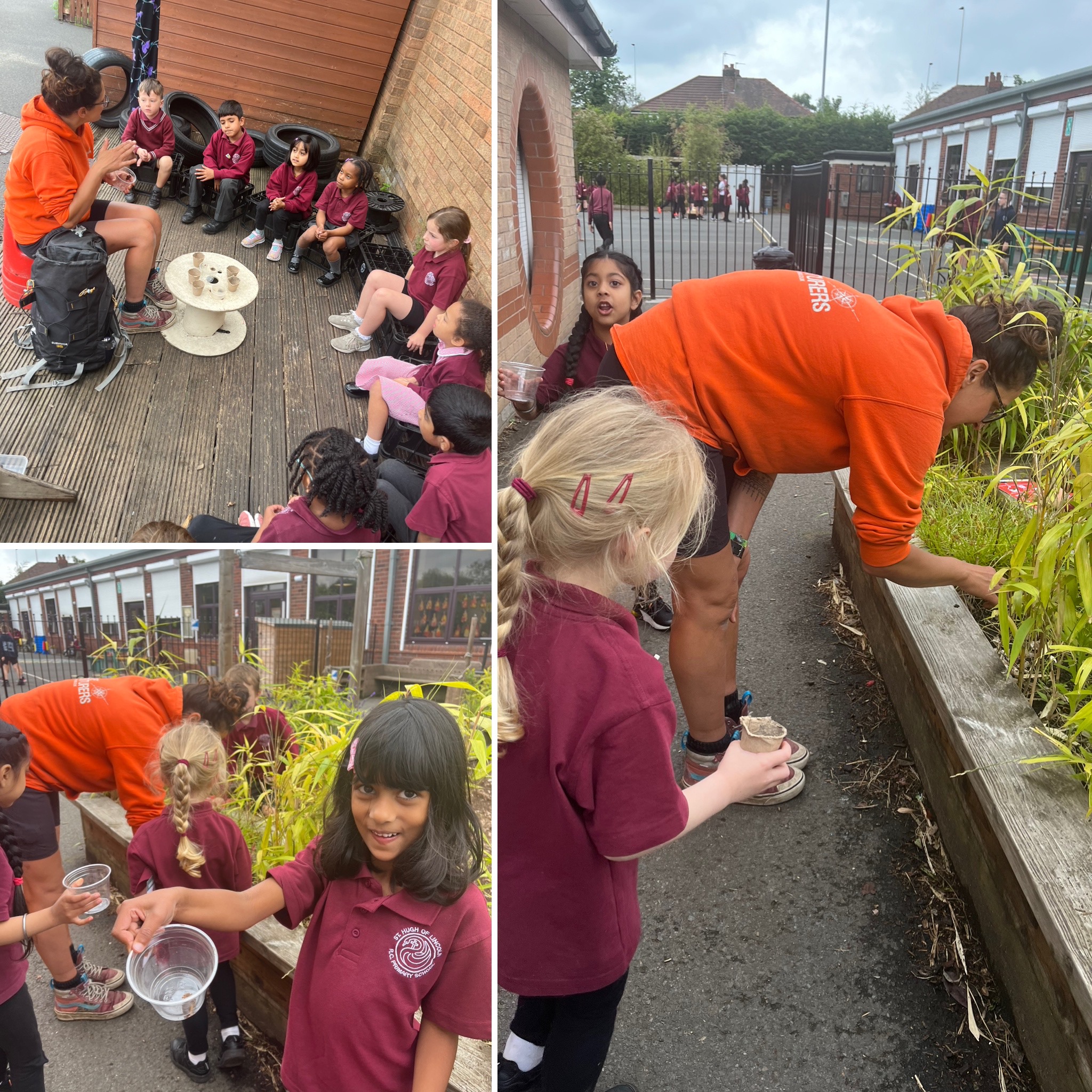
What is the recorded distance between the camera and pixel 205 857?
1357mm

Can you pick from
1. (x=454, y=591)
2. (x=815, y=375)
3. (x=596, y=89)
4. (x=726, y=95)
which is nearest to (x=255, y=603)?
(x=454, y=591)

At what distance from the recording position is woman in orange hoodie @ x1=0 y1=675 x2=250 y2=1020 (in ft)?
4.11

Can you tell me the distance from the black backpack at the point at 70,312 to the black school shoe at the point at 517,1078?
56.1 inches

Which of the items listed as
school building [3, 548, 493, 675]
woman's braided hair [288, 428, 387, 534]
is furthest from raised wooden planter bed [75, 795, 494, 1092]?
woman's braided hair [288, 428, 387, 534]

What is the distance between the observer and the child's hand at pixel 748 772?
133 centimetres

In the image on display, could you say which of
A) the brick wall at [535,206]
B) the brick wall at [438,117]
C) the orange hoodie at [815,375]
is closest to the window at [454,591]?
the brick wall at [438,117]

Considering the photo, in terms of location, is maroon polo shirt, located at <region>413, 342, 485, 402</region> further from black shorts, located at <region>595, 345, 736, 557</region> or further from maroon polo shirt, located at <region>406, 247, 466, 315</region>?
black shorts, located at <region>595, 345, 736, 557</region>

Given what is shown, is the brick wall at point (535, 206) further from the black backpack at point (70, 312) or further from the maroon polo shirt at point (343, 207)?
the black backpack at point (70, 312)

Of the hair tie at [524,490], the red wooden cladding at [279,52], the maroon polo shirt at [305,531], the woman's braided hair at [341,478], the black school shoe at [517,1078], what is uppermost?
the red wooden cladding at [279,52]

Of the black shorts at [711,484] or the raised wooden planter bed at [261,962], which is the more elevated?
the black shorts at [711,484]

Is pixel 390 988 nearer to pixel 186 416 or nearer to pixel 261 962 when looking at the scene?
pixel 261 962

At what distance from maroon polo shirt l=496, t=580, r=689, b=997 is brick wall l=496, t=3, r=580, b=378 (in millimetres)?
2936

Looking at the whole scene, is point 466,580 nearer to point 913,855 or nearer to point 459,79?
point 459,79

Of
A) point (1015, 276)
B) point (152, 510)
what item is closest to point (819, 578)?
point (1015, 276)
